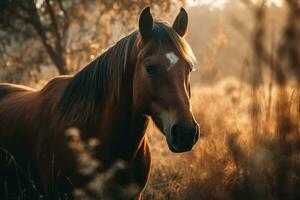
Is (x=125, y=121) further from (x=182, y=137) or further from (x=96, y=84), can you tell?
(x=182, y=137)

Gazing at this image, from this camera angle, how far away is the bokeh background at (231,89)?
9.77 ft

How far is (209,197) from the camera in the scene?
422 centimetres

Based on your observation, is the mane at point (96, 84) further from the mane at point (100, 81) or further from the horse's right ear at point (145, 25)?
the horse's right ear at point (145, 25)

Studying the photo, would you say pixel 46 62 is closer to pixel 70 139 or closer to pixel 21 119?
pixel 21 119

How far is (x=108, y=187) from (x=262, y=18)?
2076 millimetres

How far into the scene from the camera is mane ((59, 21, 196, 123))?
4578 millimetres

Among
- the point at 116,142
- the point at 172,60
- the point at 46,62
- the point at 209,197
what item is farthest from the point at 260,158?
the point at 46,62

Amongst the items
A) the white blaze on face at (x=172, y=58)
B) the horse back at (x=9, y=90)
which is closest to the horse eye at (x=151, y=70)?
the white blaze on face at (x=172, y=58)

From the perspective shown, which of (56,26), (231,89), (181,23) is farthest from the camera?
(56,26)

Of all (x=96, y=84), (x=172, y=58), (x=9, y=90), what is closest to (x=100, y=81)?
(x=96, y=84)

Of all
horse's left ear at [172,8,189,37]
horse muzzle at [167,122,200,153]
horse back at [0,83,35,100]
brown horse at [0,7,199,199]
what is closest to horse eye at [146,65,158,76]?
brown horse at [0,7,199,199]

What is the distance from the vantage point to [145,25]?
14.8 ft

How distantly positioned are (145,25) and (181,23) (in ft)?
1.79

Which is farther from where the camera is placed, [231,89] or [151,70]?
[231,89]
